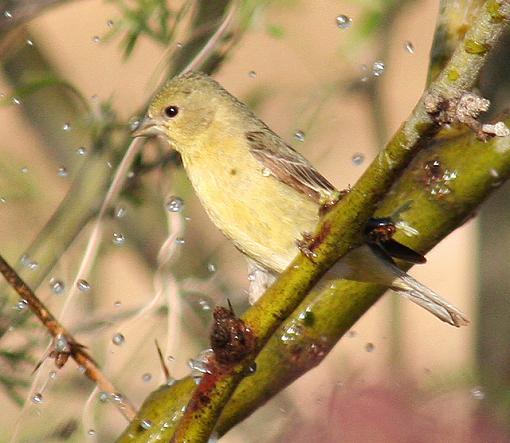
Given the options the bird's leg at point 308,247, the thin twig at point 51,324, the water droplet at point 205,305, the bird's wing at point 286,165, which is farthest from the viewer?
the water droplet at point 205,305

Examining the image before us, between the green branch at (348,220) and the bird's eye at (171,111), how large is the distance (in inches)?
62.8

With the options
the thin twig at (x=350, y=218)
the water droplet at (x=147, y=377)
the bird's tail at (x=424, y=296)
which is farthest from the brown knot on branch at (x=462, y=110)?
the water droplet at (x=147, y=377)

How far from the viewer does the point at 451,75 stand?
133 centimetres

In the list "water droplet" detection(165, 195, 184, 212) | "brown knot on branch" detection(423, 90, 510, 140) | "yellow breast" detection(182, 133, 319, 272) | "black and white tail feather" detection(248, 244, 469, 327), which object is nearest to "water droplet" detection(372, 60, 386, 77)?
"water droplet" detection(165, 195, 184, 212)

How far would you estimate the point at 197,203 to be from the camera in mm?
4191

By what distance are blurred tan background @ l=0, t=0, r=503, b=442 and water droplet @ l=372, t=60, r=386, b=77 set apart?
0.03 meters

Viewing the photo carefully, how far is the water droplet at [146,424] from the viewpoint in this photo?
2289 mm

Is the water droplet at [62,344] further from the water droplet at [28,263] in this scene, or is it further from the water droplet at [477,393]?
the water droplet at [477,393]

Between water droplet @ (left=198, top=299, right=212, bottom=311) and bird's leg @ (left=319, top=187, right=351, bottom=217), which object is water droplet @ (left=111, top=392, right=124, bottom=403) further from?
water droplet @ (left=198, top=299, right=212, bottom=311)

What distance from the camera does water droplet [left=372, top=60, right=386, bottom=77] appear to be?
13.4 ft

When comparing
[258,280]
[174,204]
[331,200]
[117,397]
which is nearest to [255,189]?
[258,280]

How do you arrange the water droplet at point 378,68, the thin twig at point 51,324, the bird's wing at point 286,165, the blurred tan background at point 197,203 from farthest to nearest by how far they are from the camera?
the water droplet at point 378,68
the blurred tan background at point 197,203
the bird's wing at point 286,165
the thin twig at point 51,324

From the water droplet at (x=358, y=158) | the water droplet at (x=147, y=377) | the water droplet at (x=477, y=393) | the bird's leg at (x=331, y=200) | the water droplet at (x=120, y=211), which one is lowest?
the water droplet at (x=147, y=377)

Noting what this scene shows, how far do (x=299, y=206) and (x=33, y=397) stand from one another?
39.2 inches
